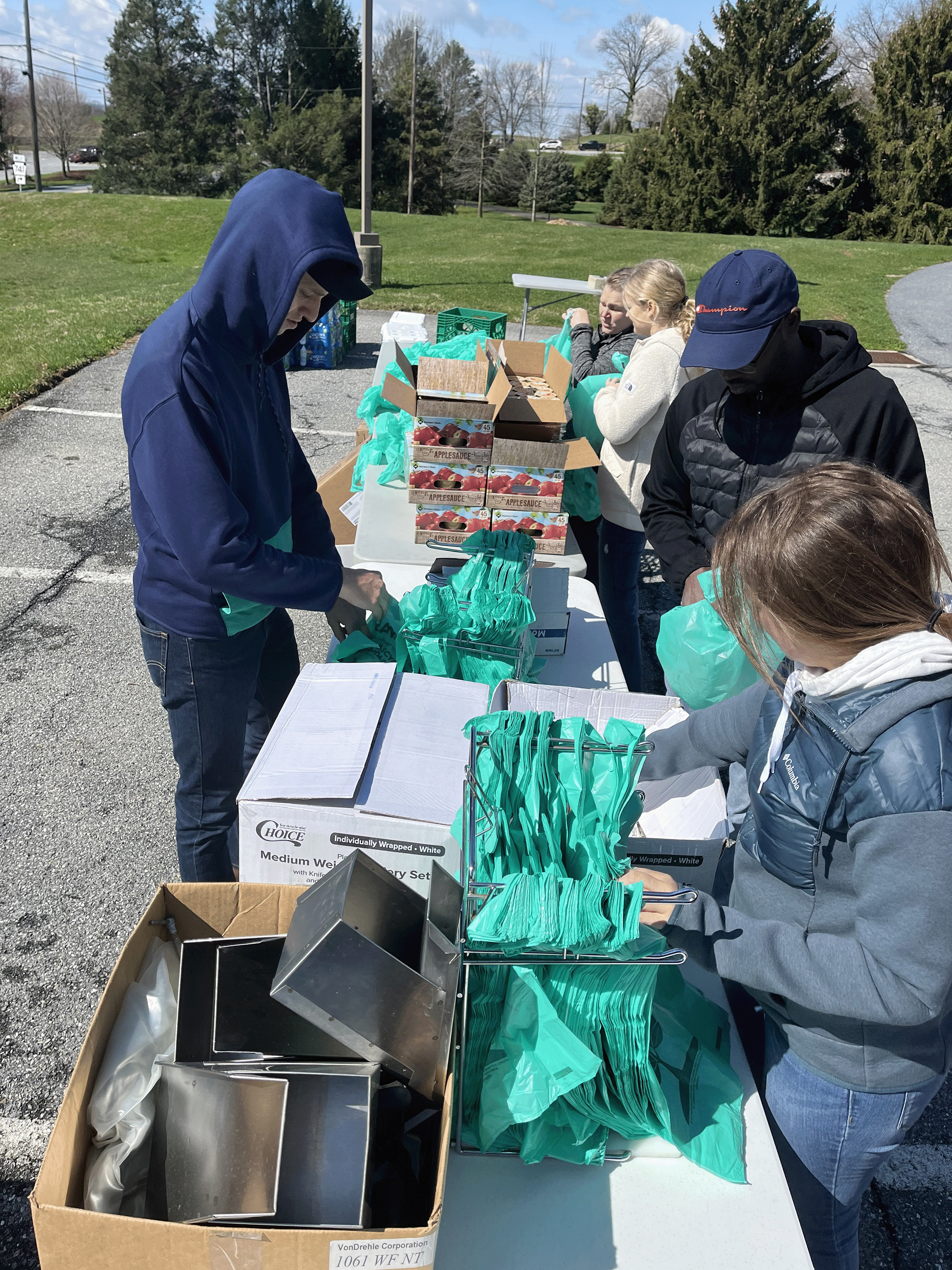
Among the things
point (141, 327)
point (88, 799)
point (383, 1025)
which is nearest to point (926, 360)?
point (141, 327)

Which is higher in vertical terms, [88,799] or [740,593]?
[740,593]

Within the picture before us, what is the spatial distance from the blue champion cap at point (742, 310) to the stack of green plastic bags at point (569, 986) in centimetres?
130

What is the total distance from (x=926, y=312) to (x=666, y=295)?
13.4 meters

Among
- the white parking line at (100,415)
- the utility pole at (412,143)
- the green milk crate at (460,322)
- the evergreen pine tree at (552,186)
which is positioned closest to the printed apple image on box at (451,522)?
the green milk crate at (460,322)

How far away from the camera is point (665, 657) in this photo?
7.20ft

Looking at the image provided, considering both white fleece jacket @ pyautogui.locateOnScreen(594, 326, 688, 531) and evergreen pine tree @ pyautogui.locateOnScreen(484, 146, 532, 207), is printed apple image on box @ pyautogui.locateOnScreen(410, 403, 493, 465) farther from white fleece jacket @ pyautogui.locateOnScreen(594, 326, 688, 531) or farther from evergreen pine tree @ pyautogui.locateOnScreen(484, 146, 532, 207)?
evergreen pine tree @ pyautogui.locateOnScreen(484, 146, 532, 207)

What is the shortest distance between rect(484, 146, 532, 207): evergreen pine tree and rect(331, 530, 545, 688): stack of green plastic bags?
39.8 metres

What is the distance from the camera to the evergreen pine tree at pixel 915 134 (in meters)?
24.4

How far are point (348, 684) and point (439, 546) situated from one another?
106 centimetres

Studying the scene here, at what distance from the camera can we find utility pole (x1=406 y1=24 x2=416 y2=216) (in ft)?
101

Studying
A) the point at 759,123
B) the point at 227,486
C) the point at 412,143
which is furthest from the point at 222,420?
the point at 412,143

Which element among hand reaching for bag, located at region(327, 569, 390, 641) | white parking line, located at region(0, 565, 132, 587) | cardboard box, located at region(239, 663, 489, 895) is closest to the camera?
cardboard box, located at region(239, 663, 489, 895)

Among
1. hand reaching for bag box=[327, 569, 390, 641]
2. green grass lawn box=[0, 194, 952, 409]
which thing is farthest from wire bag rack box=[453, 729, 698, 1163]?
green grass lawn box=[0, 194, 952, 409]

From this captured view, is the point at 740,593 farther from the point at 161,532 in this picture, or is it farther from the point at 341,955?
the point at 161,532
